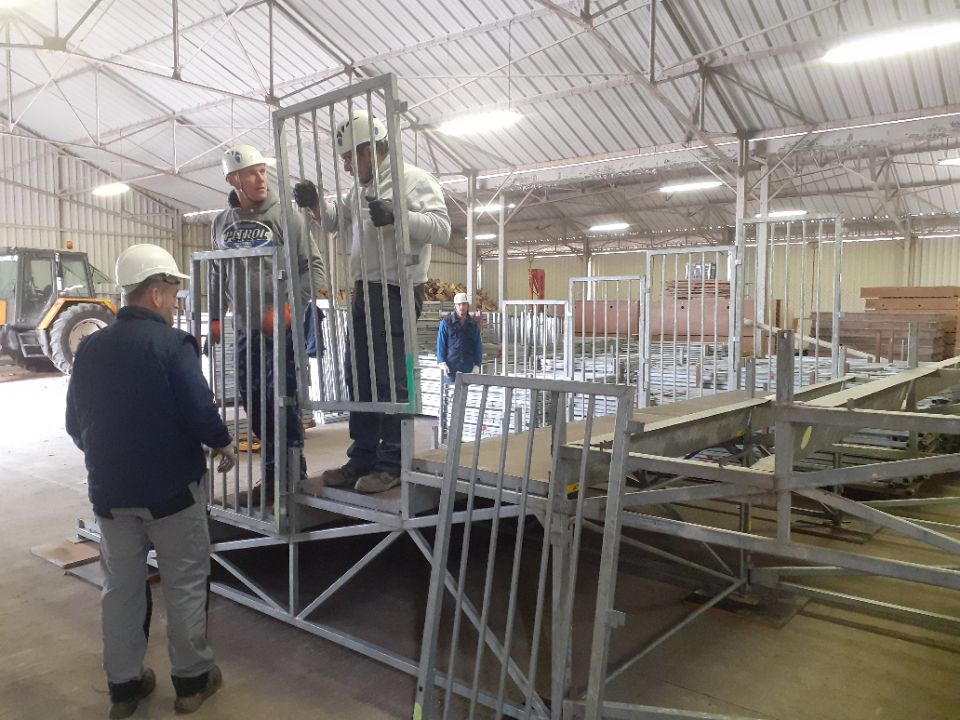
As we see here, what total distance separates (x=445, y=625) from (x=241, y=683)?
47.3 inches

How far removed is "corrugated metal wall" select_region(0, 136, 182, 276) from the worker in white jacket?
67.8 ft

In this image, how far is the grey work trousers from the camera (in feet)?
10.4

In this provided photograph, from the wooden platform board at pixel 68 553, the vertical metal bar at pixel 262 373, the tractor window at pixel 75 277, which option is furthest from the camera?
the tractor window at pixel 75 277

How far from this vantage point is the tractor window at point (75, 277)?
1617 centimetres

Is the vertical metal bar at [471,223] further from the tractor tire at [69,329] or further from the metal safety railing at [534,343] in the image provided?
the tractor tire at [69,329]

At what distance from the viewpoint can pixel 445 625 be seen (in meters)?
4.25

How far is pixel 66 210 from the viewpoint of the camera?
22.9 m

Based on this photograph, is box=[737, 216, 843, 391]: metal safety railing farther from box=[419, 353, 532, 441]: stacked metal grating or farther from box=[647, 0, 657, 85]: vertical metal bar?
box=[647, 0, 657, 85]: vertical metal bar

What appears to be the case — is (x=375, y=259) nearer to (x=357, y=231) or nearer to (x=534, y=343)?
(x=357, y=231)

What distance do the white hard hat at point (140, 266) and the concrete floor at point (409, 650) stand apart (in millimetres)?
1971

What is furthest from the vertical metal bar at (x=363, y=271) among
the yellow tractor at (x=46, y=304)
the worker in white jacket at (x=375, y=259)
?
the yellow tractor at (x=46, y=304)

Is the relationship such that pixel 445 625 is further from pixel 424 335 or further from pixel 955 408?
pixel 424 335

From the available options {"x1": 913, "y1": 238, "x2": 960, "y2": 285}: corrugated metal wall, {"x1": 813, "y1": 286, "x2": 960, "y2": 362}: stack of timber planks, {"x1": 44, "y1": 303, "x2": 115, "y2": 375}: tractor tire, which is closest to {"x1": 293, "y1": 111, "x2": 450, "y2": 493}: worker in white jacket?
{"x1": 813, "y1": 286, "x2": 960, "y2": 362}: stack of timber planks

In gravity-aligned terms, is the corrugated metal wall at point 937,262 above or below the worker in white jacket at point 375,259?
above
